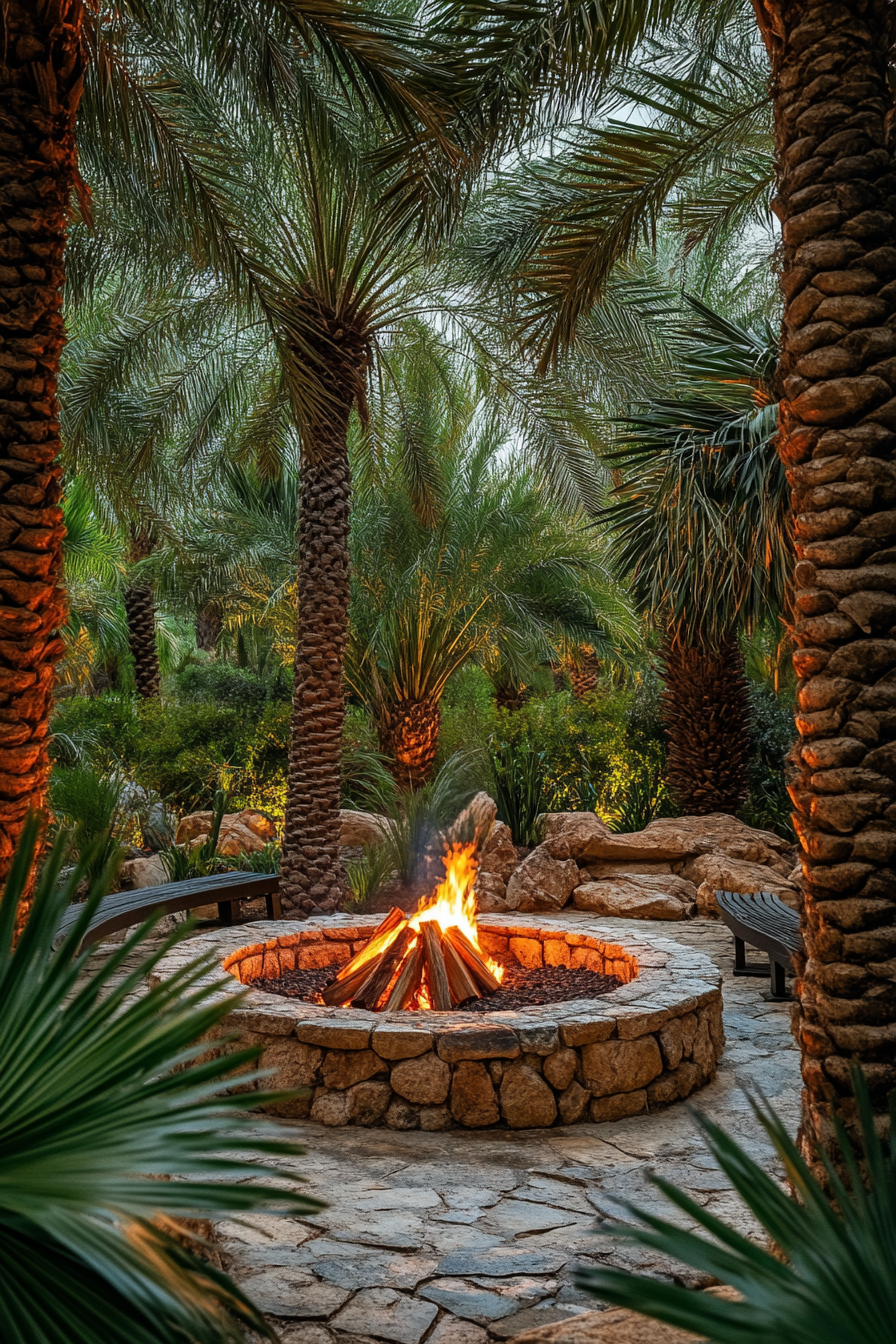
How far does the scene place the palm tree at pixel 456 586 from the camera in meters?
12.6

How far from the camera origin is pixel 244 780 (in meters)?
15.6

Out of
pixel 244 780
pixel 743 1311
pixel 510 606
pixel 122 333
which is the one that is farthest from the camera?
pixel 244 780

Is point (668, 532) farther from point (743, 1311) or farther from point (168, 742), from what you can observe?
point (168, 742)

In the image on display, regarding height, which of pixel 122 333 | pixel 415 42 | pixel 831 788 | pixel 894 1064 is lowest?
pixel 894 1064

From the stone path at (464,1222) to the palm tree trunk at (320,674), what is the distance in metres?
3.85

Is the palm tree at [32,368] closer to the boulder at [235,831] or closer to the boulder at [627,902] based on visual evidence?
the boulder at [627,902]

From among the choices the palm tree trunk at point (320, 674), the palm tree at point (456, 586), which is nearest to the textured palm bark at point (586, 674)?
the palm tree at point (456, 586)

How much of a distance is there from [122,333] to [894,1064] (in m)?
9.45

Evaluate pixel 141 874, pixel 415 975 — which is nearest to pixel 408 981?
pixel 415 975

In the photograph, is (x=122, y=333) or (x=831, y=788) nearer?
(x=831, y=788)

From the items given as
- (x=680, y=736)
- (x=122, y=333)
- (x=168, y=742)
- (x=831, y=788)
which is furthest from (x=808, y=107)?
(x=168, y=742)

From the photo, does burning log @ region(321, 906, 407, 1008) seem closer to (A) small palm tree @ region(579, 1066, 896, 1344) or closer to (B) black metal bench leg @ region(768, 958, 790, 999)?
(B) black metal bench leg @ region(768, 958, 790, 999)

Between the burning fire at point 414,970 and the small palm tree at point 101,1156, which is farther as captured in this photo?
the burning fire at point 414,970

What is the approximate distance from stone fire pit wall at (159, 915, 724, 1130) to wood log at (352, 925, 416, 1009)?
514 millimetres
